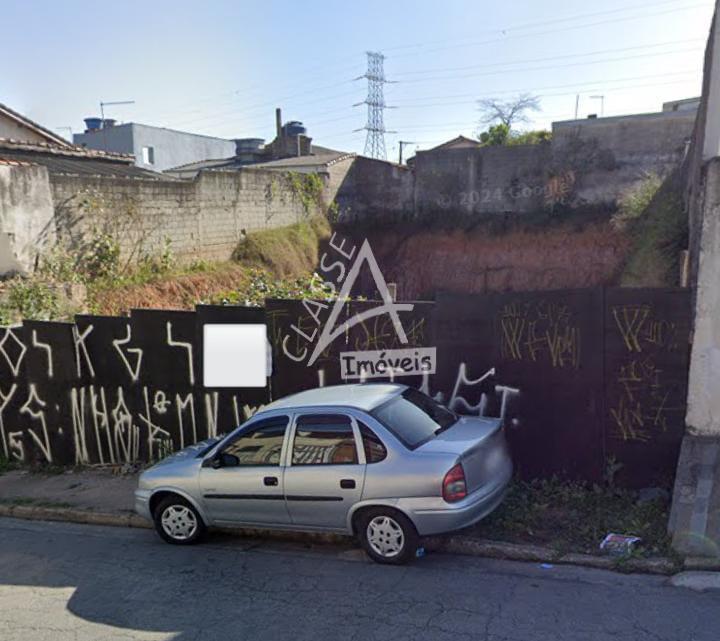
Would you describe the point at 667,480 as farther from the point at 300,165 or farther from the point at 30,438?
the point at 300,165

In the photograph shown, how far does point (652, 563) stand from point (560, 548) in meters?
0.71

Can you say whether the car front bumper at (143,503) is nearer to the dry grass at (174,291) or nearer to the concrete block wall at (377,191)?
the dry grass at (174,291)

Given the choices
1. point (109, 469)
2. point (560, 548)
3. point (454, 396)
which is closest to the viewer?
point (560, 548)

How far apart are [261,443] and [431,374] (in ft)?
7.52

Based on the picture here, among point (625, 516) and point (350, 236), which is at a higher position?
point (350, 236)

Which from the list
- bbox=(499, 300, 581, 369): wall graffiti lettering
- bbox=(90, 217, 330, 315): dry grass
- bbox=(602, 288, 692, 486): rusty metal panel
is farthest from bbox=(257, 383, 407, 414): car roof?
bbox=(90, 217, 330, 315): dry grass

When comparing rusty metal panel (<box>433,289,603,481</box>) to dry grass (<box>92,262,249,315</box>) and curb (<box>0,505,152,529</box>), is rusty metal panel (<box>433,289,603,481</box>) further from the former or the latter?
dry grass (<box>92,262,249,315</box>)

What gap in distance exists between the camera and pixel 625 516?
573 cm

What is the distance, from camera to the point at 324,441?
18.0 feet

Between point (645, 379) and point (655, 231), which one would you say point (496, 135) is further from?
point (645, 379)

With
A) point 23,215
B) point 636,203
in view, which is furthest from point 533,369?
point 636,203

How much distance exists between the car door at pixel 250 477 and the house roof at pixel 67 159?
1178cm

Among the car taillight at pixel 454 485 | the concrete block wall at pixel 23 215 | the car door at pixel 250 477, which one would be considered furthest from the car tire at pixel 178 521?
the concrete block wall at pixel 23 215

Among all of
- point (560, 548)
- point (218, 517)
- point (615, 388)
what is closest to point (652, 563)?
point (560, 548)
